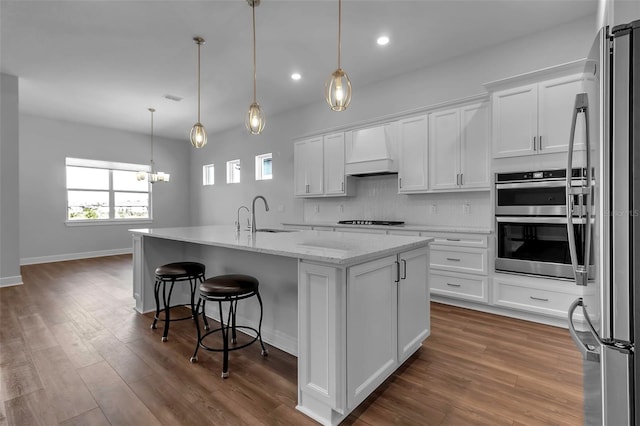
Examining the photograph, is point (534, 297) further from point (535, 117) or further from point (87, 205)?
point (87, 205)

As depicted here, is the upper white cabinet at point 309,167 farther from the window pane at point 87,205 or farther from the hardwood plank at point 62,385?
the window pane at point 87,205

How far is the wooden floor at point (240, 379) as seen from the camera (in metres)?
1.68

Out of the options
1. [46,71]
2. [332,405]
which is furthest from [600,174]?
[46,71]

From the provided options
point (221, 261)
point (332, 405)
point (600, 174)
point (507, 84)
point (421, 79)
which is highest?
point (421, 79)

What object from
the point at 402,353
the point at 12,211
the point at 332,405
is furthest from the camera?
the point at 12,211

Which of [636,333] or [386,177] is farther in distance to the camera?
[386,177]

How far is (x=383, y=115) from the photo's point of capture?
455 centimetres

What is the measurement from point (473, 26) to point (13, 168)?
6579 millimetres

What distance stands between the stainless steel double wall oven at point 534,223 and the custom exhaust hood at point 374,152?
1.42 metres

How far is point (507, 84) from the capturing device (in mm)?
3176

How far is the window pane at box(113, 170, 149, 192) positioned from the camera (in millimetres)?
7570

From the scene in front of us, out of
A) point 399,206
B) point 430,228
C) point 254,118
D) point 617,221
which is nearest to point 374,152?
point 399,206

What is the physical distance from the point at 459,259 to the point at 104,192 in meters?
7.94

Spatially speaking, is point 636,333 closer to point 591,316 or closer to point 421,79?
point 591,316
